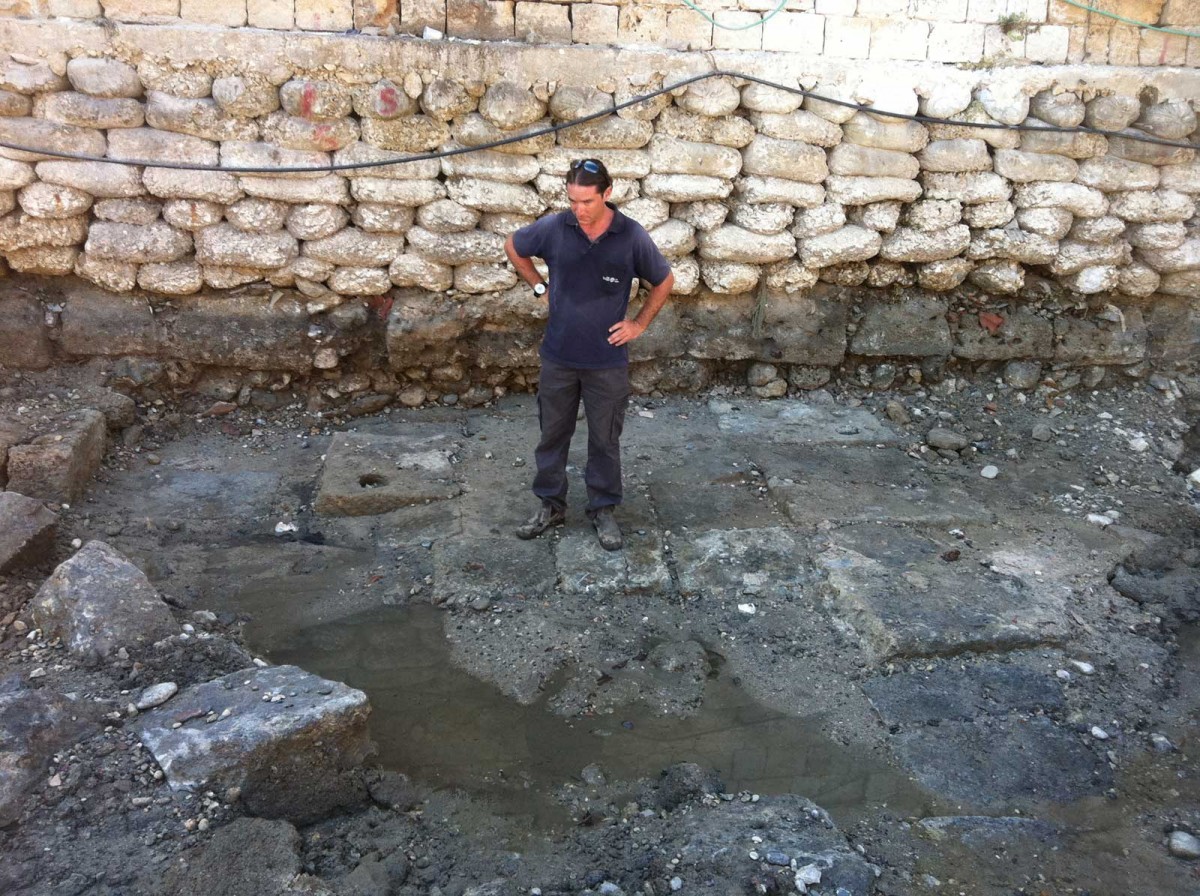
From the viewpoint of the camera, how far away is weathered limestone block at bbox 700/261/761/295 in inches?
241

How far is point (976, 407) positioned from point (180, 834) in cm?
520

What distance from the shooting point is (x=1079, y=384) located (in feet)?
21.8

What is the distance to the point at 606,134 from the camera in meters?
5.68

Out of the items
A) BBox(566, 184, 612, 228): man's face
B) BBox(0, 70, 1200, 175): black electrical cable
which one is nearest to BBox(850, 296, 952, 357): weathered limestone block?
BBox(0, 70, 1200, 175): black electrical cable

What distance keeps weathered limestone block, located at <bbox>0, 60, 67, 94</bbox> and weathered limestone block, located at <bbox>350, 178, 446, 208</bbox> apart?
1.57 meters

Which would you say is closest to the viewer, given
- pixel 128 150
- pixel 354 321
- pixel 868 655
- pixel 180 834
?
pixel 180 834

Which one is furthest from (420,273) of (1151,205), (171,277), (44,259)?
(1151,205)

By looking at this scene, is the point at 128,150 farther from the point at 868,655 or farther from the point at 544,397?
the point at 868,655

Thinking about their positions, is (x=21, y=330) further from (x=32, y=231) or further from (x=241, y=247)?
(x=241, y=247)

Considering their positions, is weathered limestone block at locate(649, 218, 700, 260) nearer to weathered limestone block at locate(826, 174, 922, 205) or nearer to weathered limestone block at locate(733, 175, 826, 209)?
weathered limestone block at locate(733, 175, 826, 209)

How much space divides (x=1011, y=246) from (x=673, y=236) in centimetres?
210

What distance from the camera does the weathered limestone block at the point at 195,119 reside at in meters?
5.34

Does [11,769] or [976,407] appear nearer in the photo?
[11,769]

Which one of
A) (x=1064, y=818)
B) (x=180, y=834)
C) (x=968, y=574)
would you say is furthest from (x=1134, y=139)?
(x=180, y=834)
